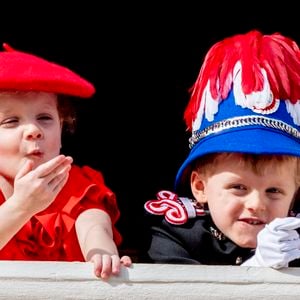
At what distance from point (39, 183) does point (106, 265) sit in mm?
170

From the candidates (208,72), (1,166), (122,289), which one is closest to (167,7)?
(208,72)

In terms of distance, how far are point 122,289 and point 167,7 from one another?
148cm

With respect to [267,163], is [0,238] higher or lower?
lower

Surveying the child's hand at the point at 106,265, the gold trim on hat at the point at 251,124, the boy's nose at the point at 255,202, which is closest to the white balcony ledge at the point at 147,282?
the child's hand at the point at 106,265

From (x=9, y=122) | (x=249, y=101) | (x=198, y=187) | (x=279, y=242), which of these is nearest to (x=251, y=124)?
(x=249, y=101)

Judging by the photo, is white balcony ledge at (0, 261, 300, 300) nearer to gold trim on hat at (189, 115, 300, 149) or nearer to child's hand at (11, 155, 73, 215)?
child's hand at (11, 155, 73, 215)

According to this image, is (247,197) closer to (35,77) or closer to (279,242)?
(279,242)

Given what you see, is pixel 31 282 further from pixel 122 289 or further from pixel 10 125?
pixel 10 125

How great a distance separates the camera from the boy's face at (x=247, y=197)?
2.13m

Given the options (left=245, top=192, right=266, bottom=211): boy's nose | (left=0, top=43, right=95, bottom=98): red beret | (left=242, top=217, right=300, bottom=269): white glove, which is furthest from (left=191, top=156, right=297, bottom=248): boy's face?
(left=0, top=43, right=95, bottom=98): red beret

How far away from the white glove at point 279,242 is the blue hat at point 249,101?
0.20m

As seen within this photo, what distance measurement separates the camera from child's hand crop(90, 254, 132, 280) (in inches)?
72.0

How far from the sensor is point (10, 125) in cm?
210

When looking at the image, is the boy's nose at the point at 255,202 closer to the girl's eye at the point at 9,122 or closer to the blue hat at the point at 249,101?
the blue hat at the point at 249,101
